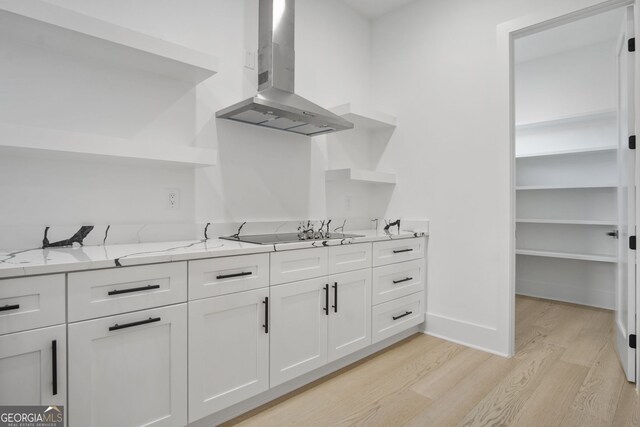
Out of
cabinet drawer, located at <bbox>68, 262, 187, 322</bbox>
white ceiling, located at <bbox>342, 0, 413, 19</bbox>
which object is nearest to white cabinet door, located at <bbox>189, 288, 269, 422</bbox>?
cabinet drawer, located at <bbox>68, 262, 187, 322</bbox>

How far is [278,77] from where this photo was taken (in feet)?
6.99

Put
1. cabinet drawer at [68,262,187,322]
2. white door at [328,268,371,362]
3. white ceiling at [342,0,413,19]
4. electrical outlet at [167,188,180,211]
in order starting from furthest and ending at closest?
white ceiling at [342,0,413,19]
white door at [328,268,371,362]
electrical outlet at [167,188,180,211]
cabinet drawer at [68,262,187,322]

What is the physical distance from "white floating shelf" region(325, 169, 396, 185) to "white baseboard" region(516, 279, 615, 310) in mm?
2460

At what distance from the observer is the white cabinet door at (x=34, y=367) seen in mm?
1105

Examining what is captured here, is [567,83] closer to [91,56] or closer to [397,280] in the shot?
[397,280]

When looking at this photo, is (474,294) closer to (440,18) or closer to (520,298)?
(520,298)

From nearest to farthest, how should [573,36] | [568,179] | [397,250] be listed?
[397,250] → [573,36] → [568,179]

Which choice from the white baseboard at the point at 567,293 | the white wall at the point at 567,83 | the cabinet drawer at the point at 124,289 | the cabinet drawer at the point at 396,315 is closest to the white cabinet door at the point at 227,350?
the cabinet drawer at the point at 124,289

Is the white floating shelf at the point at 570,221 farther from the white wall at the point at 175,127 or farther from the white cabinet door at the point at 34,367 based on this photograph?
the white cabinet door at the point at 34,367

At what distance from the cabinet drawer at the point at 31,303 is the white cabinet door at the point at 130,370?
0.09 meters

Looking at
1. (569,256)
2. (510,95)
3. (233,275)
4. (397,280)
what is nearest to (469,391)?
(397,280)

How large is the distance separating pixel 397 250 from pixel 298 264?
0.96 meters

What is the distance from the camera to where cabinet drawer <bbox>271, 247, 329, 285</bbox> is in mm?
1808

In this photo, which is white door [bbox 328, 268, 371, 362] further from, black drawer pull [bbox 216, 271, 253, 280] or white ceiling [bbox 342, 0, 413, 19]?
white ceiling [bbox 342, 0, 413, 19]
